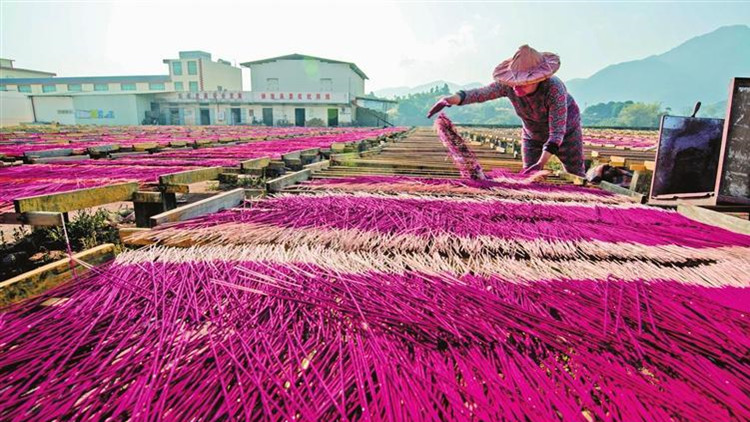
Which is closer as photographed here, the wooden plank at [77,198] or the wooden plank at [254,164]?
the wooden plank at [77,198]

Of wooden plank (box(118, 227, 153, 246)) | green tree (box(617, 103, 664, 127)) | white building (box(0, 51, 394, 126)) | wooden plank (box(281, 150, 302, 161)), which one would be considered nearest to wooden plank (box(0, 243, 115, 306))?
wooden plank (box(118, 227, 153, 246))

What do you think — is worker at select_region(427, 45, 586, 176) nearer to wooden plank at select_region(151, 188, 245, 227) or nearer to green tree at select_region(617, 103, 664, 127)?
wooden plank at select_region(151, 188, 245, 227)

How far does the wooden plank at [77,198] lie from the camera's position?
233 cm

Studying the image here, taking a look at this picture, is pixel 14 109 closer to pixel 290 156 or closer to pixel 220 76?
pixel 220 76

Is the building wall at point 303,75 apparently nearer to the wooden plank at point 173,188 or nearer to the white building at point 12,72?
the white building at point 12,72

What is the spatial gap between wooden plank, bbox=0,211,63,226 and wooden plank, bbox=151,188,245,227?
2.00 ft

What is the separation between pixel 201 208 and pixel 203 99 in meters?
Result: 46.1

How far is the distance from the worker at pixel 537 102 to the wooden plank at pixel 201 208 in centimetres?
233

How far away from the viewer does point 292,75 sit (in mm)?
46406

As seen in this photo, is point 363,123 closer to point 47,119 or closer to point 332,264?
point 47,119

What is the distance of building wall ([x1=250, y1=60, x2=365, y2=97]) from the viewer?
46.2m

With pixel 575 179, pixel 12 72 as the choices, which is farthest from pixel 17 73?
pixel 575 179

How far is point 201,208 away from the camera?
96.7 inches

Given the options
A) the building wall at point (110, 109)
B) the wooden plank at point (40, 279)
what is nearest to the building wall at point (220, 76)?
the building wall at point (110, 109)
